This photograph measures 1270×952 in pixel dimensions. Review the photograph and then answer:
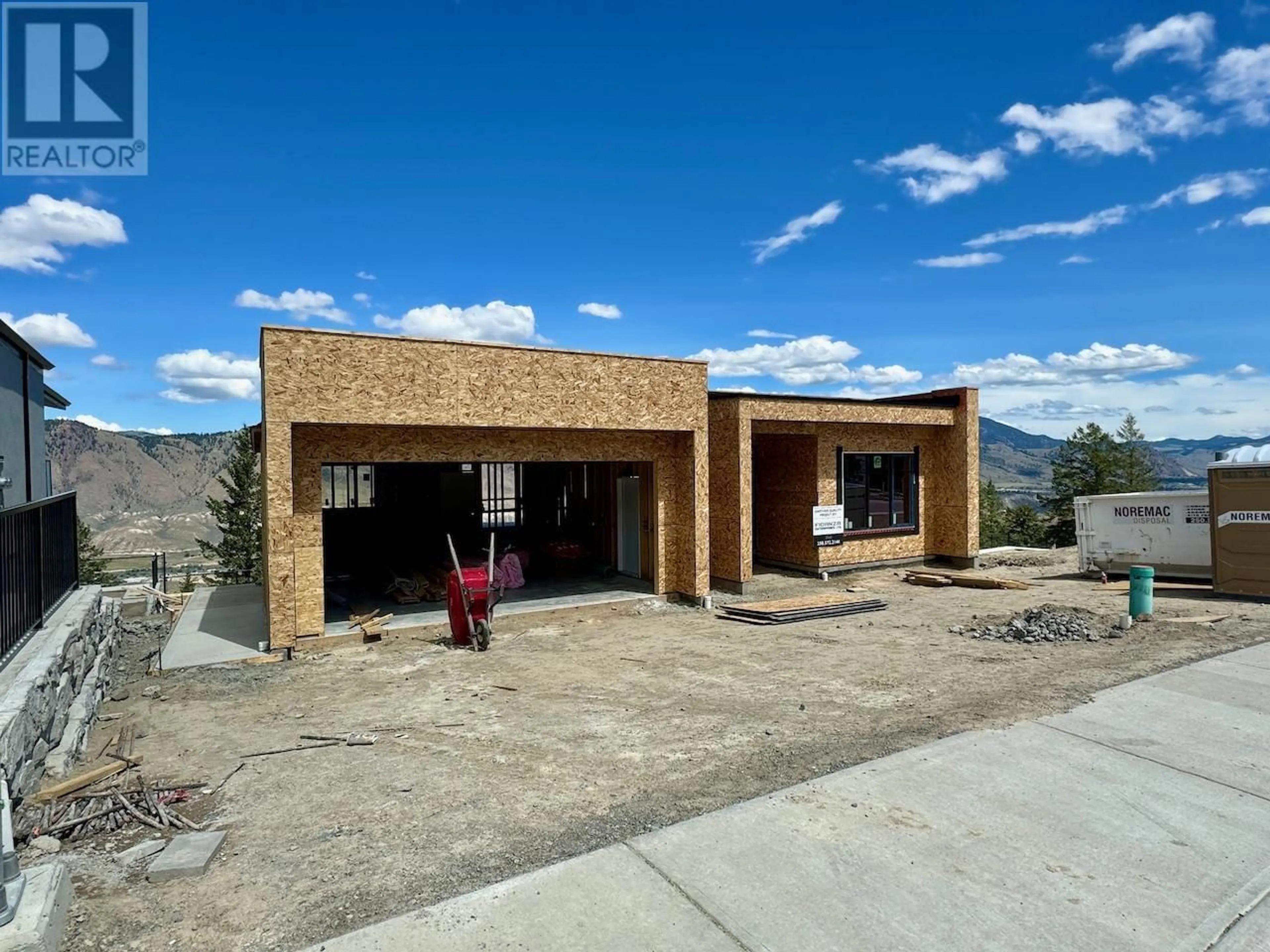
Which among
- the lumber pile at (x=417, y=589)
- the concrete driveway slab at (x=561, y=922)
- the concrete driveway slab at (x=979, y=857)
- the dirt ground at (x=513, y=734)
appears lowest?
the dirt ground at (x=513, y=734)

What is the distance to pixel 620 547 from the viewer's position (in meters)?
16.2

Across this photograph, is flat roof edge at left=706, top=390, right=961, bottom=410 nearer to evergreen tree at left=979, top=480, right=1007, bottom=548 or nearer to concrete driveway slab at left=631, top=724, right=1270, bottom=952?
concrete driveway slab at left=631, top=724, right=1270, bottom=952

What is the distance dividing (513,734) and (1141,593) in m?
10.7

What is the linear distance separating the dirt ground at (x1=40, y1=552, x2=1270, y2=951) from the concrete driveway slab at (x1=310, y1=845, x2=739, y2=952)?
23 cm

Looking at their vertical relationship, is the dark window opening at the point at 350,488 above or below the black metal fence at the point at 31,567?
above

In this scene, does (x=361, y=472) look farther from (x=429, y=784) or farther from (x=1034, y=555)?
(x=1034, y=555)

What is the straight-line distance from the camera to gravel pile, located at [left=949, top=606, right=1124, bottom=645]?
34.7ft

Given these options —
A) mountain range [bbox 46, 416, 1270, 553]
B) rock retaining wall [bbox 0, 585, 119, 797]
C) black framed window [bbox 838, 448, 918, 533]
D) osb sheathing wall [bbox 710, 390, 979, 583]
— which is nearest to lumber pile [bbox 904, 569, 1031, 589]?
osb sheathing wall [bbox 710, 390, 979, 583]

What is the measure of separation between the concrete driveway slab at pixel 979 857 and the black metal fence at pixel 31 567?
6045 mm

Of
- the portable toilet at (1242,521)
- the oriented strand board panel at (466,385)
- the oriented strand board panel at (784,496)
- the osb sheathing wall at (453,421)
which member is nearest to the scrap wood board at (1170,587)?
the portable toilet at (1242,521)

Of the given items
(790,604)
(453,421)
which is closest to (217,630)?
(453,421)

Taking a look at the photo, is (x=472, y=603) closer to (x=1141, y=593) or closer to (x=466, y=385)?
(x=466, y=385)

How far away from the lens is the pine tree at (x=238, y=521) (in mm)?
37969

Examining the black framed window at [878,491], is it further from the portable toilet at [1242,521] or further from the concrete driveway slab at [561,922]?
the concrete driveway slab at [561,922]
